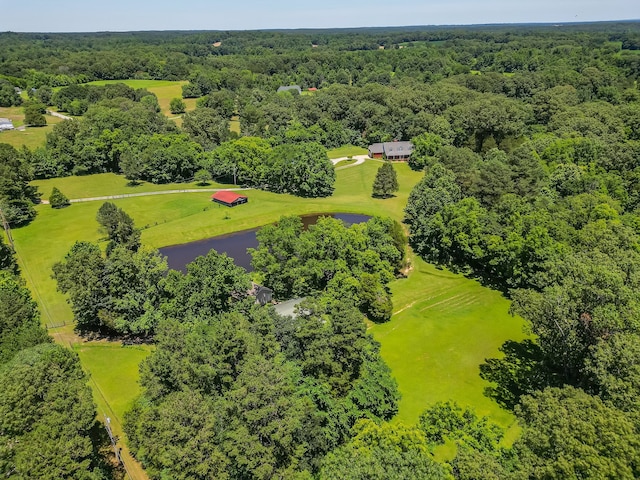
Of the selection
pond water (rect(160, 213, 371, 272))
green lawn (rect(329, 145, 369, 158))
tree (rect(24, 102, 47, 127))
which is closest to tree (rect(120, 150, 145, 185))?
pond water (rect(160, 213, 371, 272))

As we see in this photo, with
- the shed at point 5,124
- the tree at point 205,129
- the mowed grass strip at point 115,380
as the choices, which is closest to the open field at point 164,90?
the tree at point 205,129

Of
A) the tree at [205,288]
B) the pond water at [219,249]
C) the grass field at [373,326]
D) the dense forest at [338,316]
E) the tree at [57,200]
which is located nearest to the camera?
the dense forest at [338,316]

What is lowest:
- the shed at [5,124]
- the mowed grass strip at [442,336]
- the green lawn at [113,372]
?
the mowed grass strip at [442,336]

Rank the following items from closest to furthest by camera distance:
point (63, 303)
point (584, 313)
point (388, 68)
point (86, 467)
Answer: point (86, 467) < point (584, 313) < point (63, 303) < point (388, 68)

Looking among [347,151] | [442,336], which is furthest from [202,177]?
[442,336]

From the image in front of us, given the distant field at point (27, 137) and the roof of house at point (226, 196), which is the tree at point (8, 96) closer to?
the distant field at point (27, 137)

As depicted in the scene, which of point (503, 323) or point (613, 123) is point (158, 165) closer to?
point (503, 323)

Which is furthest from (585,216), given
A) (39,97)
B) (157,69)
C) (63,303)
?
(157,69)
